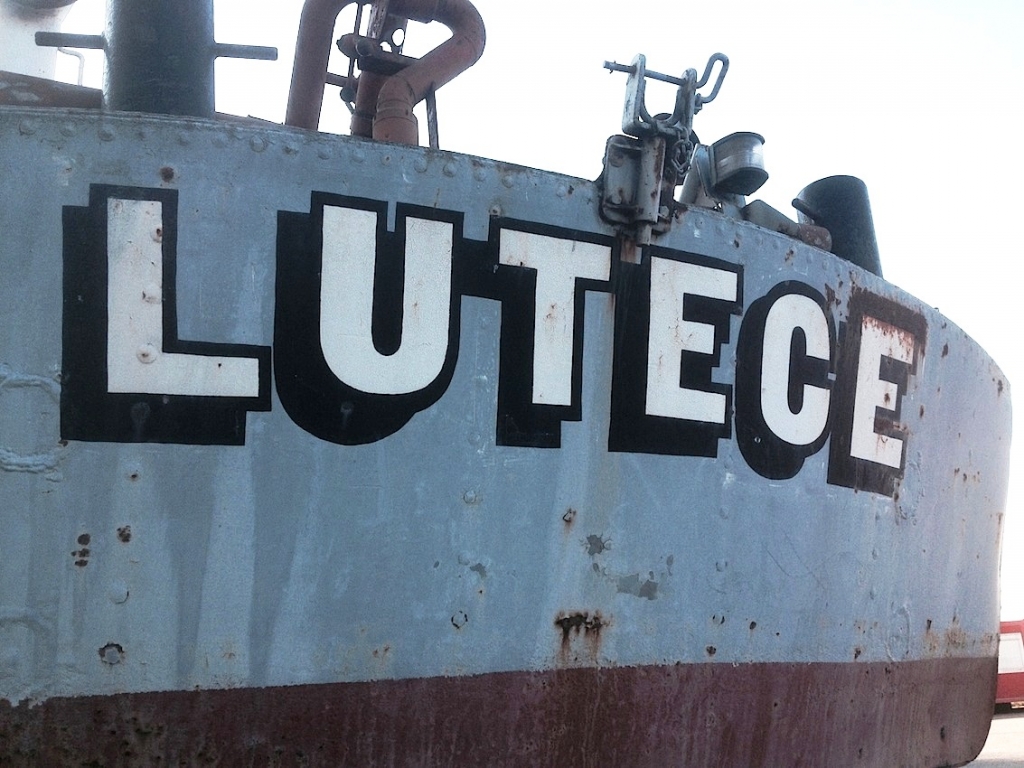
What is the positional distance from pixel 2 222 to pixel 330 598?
133 cm

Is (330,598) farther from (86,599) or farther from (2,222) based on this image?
(2,222)

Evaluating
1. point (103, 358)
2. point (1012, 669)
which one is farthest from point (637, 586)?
point (1012, 669)

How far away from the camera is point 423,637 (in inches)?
128

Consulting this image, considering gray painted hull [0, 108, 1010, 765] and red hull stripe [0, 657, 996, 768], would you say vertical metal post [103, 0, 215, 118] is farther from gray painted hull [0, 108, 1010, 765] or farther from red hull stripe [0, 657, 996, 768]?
red hull stripe [0, 657, 996, 768]

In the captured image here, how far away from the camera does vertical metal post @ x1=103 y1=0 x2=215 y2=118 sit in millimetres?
3752

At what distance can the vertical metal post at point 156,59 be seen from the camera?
3.75 m

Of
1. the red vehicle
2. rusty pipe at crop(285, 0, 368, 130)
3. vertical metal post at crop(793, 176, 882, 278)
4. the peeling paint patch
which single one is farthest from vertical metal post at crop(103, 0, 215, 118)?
the red vehicle

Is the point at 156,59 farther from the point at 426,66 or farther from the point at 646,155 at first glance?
the point at 426,66

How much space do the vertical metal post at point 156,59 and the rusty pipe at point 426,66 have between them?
3.69 feet

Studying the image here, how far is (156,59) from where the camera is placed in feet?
12.3

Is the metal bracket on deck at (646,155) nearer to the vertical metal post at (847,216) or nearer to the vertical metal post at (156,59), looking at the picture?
the vertical metal post at (156,59)

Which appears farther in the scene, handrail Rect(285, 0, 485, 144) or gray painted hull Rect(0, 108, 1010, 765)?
handrail Rect(285, 0, 485, 144)

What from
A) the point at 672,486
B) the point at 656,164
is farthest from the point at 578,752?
the point at 656,164

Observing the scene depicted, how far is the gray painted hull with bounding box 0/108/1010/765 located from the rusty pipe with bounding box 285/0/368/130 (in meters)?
2.52
